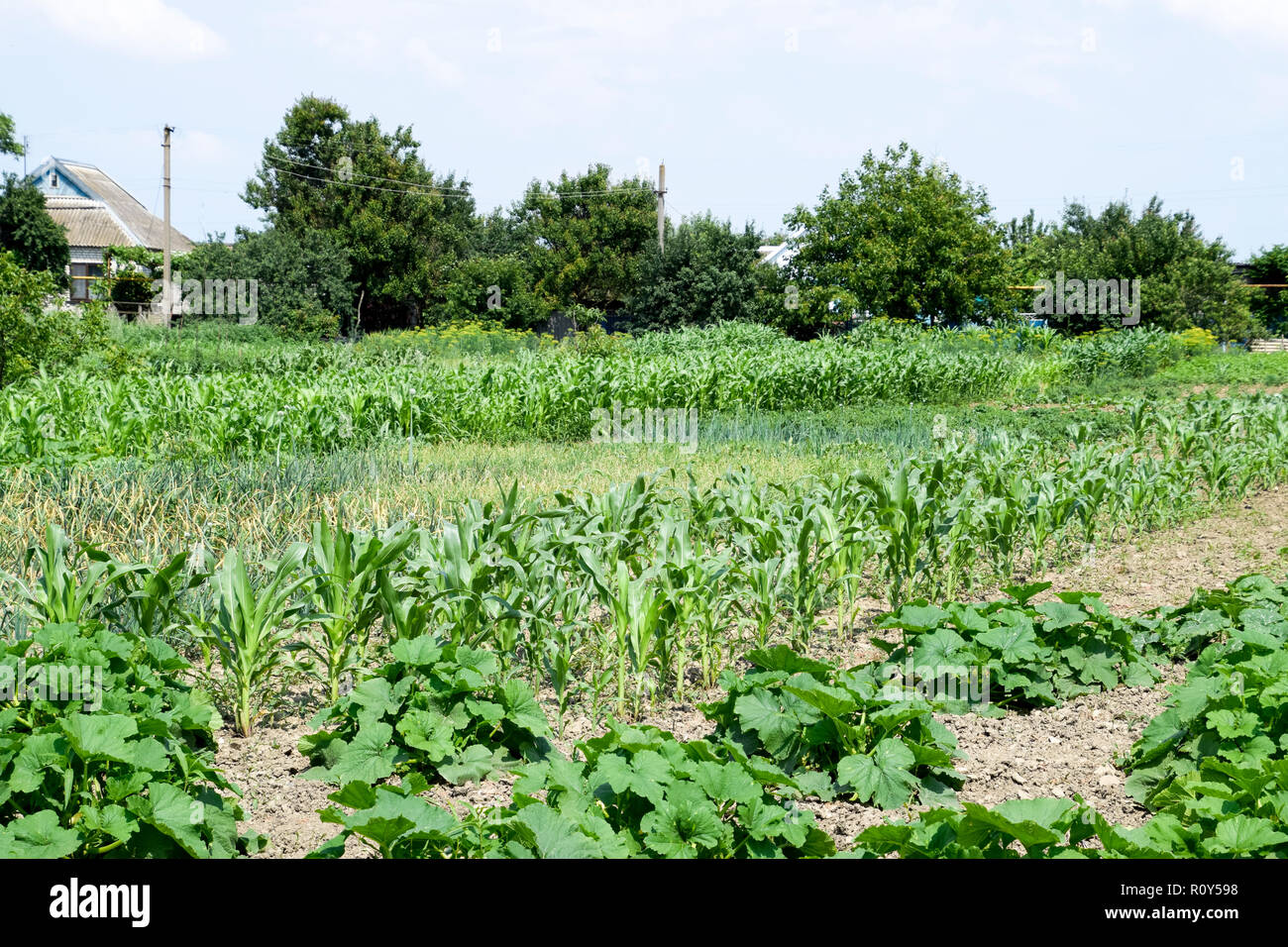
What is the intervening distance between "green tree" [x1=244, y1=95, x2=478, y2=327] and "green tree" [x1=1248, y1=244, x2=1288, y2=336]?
32.8 metres

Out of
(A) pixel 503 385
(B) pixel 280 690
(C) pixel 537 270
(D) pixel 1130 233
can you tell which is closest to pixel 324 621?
(B) pixel 280 690

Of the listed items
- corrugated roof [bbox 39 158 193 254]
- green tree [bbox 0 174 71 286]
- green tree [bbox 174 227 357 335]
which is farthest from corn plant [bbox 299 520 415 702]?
corrugated roof [bbox 39 158 193 254]

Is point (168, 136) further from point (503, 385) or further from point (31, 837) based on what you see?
point (31, 837)

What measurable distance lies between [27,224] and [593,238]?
21848 millimetres

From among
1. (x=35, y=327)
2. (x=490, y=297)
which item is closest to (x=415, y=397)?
(x=35, y=327)

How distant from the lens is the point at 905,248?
99.1 feet

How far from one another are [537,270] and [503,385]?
3273 cm

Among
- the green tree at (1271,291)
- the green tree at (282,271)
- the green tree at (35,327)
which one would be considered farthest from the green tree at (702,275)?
the green tree at (35,327)

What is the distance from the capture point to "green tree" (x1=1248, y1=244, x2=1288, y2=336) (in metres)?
39.6

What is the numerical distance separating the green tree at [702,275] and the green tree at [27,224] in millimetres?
21649

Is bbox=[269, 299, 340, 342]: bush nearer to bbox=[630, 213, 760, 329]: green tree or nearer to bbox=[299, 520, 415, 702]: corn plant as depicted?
bbox=[630, 213, 760, 329]: green tree

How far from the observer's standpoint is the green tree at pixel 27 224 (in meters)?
36.5

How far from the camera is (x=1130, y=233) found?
33.0m

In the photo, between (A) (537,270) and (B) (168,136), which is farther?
(A) (537,270)
